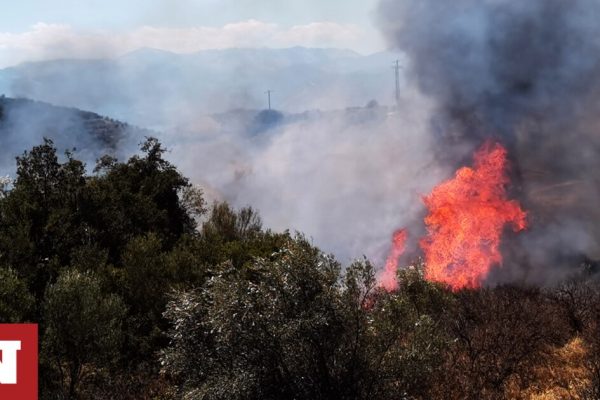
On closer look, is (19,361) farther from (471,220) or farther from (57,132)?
(57,132)

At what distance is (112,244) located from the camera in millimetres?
41812

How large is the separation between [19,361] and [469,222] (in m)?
45.8

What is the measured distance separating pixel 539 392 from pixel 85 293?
2173 centimetres

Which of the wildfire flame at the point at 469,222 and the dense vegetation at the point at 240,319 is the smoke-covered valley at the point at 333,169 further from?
the dense vegetation at the point at 240,319

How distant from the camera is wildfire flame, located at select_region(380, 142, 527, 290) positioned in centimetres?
5503

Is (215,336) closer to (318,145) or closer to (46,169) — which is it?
(46,169)

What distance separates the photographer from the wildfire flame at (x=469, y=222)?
55.0m

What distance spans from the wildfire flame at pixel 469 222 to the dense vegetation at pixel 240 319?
36.0 ft

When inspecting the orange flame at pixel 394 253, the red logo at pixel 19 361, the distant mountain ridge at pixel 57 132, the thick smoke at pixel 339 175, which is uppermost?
the distant mountain ridge at pixel 57 132

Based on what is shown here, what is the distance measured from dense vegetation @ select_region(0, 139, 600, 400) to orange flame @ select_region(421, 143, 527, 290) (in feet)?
35.8

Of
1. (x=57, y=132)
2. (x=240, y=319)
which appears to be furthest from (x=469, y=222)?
(x=57, y=132)

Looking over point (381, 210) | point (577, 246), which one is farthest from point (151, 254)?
point (577, 246)

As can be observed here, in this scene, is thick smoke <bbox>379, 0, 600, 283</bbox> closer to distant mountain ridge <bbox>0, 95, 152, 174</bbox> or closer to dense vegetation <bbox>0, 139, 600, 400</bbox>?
dense vegetation <bbox>0, 139, 600, 400</bbox>

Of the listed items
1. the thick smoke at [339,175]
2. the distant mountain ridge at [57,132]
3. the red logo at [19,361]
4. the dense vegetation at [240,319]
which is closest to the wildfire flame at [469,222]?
the thick smoke at [339,175]
